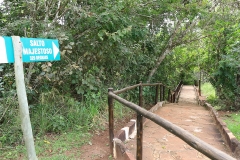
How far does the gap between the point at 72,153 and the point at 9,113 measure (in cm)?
121

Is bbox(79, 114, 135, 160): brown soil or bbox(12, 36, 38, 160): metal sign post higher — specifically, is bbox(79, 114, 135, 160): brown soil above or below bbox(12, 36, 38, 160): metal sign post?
below

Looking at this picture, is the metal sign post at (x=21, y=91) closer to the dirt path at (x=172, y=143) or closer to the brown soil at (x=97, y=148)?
the brown soil at (x=97, y=148)

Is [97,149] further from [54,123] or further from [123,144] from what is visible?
[54,123]

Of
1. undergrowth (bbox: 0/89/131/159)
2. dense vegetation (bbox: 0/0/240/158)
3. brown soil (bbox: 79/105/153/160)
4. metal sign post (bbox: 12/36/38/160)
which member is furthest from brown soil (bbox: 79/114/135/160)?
metal sign post (bbox: 12/36/38/160)

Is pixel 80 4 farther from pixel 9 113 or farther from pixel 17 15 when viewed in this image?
pixel 9 113

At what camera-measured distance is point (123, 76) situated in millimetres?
6156

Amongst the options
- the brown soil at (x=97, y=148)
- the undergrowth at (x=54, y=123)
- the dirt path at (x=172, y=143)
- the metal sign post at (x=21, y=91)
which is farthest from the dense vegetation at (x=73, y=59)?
the metal sign post at (x=21, y=91)

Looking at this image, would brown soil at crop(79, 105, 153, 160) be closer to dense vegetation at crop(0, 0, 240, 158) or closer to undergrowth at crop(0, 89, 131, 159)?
undergrowth at crop(0, 89, 131, 159)

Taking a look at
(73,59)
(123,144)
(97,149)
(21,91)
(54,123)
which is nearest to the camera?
(21,91)

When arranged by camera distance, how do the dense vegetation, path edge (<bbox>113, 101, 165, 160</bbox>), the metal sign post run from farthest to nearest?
1. the dense vegetation
2. path edge (<bbox>113, 101, 165, 160</bbox>)
3. the metal sign post

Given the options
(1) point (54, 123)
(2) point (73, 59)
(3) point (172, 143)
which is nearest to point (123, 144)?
(3) point (172, 143)

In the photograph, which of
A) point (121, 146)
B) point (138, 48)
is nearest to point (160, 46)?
point (138, 48)

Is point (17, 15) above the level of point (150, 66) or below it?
above

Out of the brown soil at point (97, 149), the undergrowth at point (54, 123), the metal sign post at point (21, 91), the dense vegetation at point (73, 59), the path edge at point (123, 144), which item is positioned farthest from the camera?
the dense vegetation at point (73, 59)
